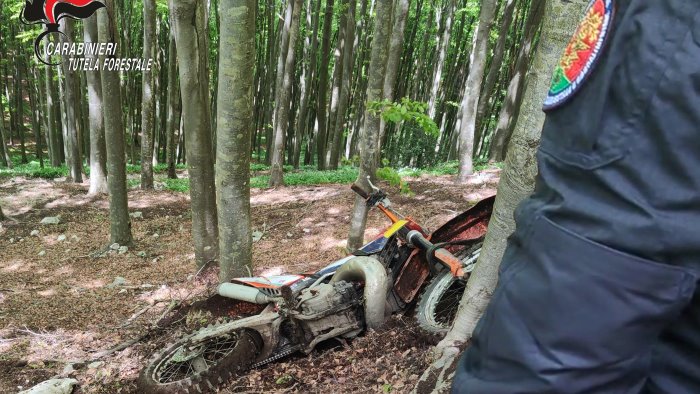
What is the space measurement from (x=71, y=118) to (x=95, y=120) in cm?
498

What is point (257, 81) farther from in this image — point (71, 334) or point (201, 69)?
point (71, 334)

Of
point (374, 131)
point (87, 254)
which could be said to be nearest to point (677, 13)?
point (374, 131)

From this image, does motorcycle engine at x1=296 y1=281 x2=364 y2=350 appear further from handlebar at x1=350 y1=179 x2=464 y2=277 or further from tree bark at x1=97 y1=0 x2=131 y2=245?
tree bark at x1=97 y1=0 x2=131 y2=245

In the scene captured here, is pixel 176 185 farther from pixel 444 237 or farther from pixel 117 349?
pixel 444 237

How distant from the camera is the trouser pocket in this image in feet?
2.21

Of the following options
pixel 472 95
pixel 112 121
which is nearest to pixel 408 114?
pixel 112 121

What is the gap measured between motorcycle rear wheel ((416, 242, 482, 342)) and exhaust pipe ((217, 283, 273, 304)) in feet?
3.88

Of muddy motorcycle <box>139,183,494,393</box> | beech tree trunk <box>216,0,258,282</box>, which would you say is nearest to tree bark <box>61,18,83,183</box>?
beech tree trunk <box>216,0,258,282</box>

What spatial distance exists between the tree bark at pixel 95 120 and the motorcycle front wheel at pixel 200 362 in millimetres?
7223

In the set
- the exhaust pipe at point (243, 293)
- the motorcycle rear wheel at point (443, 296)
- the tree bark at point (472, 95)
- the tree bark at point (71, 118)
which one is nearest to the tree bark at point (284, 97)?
the tree bark at point (472, 95)

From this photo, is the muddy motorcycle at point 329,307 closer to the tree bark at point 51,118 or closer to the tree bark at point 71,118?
the tree bark at point 71,118

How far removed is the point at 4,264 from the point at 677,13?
9926mm

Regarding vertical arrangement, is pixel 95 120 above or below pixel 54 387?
above

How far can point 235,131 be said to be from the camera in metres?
4.18
